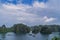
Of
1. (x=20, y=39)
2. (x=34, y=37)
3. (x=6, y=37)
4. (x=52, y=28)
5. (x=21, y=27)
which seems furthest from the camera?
(x=20, y=39)

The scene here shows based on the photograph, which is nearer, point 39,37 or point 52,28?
point 52,28

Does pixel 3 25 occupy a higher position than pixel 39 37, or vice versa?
pixel 3 25

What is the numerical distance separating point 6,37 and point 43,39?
1948 millimetres

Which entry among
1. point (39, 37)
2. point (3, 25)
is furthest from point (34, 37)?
point (3, 25)

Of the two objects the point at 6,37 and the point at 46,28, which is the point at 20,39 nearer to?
the point at 6,37

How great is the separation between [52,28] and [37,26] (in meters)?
0.59

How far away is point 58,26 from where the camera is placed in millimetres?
5969

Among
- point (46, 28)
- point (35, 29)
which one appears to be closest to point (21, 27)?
point (35, 29)

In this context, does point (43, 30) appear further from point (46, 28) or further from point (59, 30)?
point (59, 30)

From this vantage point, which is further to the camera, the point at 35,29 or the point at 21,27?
the point at 21,27

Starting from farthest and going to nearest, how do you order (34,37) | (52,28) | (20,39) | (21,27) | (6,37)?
(20,39)
(6,37)
(34,37)
(21,27)
(52,28)

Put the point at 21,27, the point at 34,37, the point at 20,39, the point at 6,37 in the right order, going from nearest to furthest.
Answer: the point at 21,27, the point at 34,37, the point at 6,37, the point at 20,39

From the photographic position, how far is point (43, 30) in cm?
598

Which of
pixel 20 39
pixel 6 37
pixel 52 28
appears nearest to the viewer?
pixel 52 28
